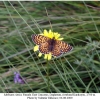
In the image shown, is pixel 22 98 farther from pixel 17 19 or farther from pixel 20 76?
pixel 17 19

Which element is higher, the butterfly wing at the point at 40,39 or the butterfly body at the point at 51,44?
the butterfly wing at the point at 40,39

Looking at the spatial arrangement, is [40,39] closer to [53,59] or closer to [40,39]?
[40,39]

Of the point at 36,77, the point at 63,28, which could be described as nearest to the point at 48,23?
the point at 63,28

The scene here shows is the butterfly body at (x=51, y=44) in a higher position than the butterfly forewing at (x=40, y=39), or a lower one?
lower

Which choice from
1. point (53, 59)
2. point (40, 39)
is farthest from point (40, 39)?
point (53, 59)
